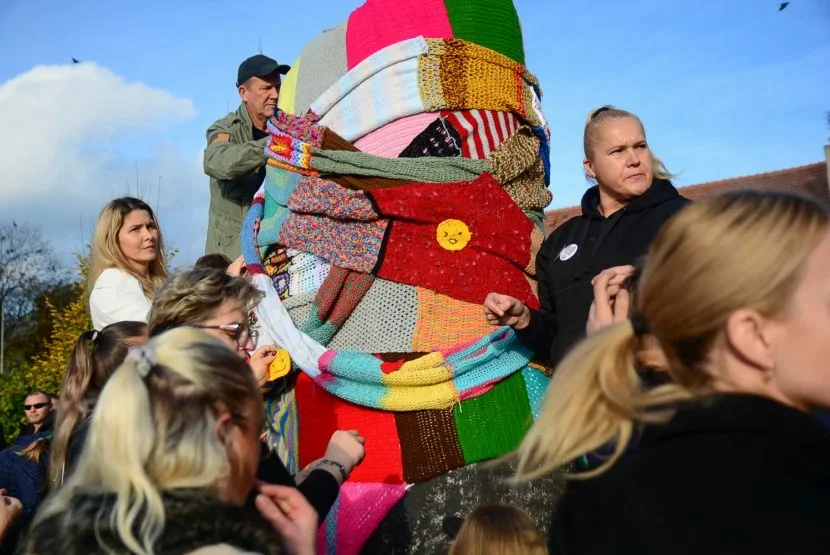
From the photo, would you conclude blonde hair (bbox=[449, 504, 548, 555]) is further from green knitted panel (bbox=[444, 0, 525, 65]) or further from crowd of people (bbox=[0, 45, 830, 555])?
green knitted panel (bbox=[444, 0, 525, 65])

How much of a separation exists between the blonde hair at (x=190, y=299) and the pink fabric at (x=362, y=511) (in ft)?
2.83

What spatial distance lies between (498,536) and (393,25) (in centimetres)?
200

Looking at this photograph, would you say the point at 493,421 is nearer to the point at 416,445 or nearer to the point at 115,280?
the point at 416,445

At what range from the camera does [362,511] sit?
3.18 metres

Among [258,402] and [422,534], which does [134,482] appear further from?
[422,534]

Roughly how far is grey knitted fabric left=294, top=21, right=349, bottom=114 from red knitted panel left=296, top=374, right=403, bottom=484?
1142 millimetres

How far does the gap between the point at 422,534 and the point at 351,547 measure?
252 millimetres

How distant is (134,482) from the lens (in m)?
1.58

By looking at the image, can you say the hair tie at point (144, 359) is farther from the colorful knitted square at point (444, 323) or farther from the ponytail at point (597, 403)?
the colorful knitted square at point (444, 323)

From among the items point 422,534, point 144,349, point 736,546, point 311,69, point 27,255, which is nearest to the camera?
point 736,546

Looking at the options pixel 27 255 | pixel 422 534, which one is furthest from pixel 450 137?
pixel 27 255

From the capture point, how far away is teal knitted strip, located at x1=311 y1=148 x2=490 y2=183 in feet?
11.1

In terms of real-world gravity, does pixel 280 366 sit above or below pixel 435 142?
below

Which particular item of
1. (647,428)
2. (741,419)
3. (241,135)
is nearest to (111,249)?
(241,135)
